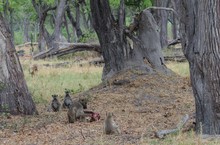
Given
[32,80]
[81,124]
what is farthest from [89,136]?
[32,80]

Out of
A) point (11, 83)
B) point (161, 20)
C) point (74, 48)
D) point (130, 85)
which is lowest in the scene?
point (130, 85)

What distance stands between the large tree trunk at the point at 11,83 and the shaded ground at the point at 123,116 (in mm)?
338

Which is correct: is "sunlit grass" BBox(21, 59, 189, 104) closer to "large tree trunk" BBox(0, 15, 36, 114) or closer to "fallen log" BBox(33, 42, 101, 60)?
"fallen log" BBox(33, 42, 101, 60)

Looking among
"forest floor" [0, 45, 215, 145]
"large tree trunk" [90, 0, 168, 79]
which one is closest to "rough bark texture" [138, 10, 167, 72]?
"large tree trunk" [90, 0, 168, 79]

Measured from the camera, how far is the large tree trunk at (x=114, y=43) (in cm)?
1315

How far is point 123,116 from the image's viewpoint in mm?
9328

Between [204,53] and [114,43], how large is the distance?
6.59m

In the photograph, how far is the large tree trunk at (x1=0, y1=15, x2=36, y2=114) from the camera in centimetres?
966

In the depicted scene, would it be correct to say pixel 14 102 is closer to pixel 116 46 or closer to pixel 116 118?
pixel 116 118

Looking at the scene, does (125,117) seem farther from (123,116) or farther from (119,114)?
(119,114)

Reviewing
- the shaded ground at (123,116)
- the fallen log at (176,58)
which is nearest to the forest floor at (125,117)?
the shaded ground at (123,116)

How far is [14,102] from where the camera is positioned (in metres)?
9.73

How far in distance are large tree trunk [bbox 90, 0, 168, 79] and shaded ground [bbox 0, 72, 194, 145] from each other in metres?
0.47

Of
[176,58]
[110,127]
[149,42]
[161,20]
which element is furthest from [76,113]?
[161,20]
